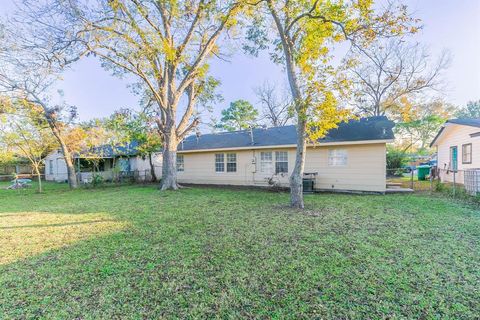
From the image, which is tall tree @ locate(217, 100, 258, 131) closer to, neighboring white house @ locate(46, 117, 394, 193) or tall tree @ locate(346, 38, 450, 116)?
neighboring white house @ locate(46, 117, 394, 193)

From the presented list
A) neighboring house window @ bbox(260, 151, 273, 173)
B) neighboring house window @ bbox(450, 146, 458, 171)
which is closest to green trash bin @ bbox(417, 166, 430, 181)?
neighboring house window @ bbox(450, 146, 458, 171)

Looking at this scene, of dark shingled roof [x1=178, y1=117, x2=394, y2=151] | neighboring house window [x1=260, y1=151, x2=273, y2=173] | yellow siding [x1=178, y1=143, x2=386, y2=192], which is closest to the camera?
yellow siding [x1=178, y1=143, x2=386, y2=192]

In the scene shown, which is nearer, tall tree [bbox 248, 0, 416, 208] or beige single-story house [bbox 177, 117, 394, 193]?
tall tree [bbox 248, 0, 416, 208]

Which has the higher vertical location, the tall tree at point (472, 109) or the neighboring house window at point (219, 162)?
the tall tree at point (472, 109)

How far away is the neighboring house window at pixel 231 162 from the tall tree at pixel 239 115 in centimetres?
1318

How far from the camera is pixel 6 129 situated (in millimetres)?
11914

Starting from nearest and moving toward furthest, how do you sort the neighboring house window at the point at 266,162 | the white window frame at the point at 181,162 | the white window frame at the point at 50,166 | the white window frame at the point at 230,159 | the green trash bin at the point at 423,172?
the neighboring house window at the point at 266,162 < the white window frame at the point at 230,159 < the green trash bin at the point at 423,172 < the white window frame at the point at 181,162 < the white window frame at the point at 50,166

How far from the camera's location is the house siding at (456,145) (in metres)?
10.3

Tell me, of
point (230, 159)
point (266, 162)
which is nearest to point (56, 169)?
point (230, 159)

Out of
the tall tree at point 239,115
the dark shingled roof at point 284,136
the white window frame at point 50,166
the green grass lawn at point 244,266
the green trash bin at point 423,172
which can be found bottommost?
the green grass lawn at point 244,266

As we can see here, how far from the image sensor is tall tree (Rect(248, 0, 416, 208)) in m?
6.23

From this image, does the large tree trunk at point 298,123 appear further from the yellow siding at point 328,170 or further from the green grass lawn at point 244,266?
the yellow siding at point 328,170

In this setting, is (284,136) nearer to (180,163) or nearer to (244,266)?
(180,163)

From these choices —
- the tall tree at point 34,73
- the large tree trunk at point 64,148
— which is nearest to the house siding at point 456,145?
the tall tree at point 34,73
